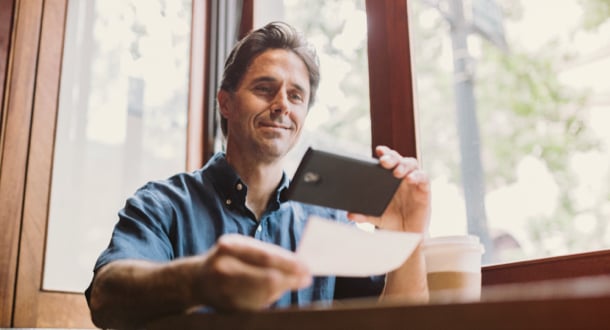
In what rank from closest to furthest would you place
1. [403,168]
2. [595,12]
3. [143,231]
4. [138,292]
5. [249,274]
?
[249,274]
[138,292]
[403,168]
[143,231]
[595,12]

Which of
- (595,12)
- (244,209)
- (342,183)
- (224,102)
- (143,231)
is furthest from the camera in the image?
(224,102)

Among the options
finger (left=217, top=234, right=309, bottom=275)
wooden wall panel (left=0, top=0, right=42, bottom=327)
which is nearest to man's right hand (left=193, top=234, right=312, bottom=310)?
finger (left=217, top=234, right=309, bottom=275)

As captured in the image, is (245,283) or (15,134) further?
(15,134)

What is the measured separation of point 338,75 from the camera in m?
1.97

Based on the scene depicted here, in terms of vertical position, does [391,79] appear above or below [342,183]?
above

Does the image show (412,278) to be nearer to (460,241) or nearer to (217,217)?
(460,241)

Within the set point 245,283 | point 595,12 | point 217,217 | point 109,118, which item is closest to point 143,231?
point 217,217

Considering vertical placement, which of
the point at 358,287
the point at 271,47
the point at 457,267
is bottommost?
the point at 358,287

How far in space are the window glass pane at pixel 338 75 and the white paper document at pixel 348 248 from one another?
109cm

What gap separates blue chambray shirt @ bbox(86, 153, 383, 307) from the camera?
1.32 metres

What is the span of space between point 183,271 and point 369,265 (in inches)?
8.3

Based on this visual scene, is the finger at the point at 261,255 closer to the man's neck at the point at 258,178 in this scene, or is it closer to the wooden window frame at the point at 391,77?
the man's neck at the point at 258,178

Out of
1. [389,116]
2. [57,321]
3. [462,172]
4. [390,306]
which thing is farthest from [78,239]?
[390,306]

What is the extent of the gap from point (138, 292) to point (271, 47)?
3.34 ft
